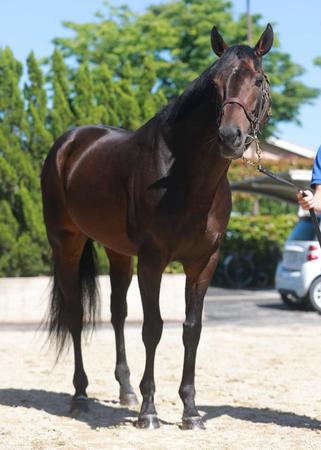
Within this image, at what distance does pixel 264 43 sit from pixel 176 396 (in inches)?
124

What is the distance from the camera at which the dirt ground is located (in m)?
5.59

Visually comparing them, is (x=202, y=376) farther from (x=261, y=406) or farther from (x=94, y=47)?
(x=94, y=47)

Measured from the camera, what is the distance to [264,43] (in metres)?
5.38

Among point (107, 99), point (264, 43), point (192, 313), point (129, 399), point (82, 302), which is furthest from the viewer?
point (107, 99)

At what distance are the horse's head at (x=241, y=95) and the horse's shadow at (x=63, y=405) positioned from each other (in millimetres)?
2288

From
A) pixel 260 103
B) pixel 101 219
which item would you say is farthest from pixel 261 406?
pixel 260 103

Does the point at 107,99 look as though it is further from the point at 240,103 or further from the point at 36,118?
the point at 240,103

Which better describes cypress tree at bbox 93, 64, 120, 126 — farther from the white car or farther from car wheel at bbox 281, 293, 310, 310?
car wheel at bbox 281, 293, 310, 310

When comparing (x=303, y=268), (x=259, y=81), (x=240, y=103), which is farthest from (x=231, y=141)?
(x=303, y=268)

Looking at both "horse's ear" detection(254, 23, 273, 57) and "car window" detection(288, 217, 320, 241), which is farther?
"car window" detection(288, 217, 320, 241)

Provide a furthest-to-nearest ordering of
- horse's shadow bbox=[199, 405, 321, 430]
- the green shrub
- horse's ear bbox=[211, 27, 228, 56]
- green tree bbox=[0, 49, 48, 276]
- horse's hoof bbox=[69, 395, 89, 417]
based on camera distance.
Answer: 1. the green shrub
2. green tree bbox=[0, 49, 48, 276]
3. horse's hoof bbox=[69, 395, 89, 417]
4. horse's shadow bbox=[199, 405, 321, 430]
5. horse's ear bbox=[211, 27, 228, 56]

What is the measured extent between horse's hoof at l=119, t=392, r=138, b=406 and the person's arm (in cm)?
238

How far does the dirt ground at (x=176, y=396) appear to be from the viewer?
5.59m

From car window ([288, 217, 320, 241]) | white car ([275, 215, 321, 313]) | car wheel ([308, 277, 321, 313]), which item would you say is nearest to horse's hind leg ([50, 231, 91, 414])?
white car ([275, 215, 321, 313])
